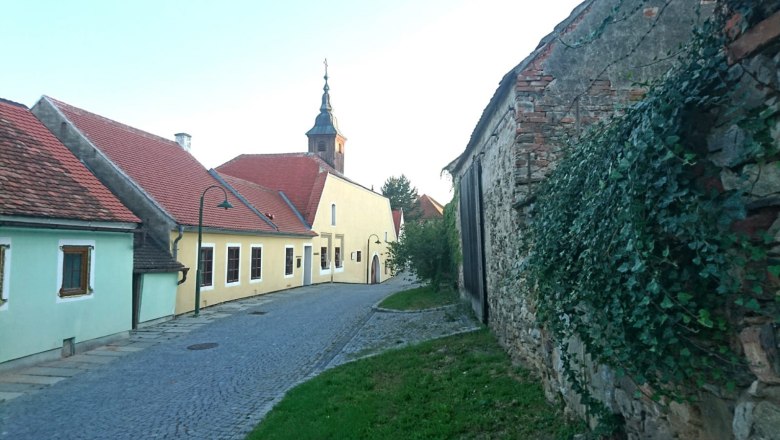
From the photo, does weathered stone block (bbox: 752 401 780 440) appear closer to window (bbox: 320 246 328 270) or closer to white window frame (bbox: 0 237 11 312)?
white window frame (bbox: 0 237 11 312)

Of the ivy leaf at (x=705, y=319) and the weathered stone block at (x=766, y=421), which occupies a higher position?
the ivy leaf at (x=705, y=319)

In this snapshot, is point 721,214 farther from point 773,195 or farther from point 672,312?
point 672,312

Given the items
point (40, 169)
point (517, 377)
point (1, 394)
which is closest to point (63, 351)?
point (1, 394)

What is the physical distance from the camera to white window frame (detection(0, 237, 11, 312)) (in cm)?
843

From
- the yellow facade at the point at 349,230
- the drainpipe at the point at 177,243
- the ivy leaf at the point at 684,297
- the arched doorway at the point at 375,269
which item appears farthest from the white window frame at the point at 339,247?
the ivy leaf at the point at 684,297

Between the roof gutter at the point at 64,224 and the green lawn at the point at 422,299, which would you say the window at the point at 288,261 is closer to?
the green lawn at the point at 422,299

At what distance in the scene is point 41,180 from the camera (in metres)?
10.1

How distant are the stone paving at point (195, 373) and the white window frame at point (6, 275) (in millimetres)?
1273

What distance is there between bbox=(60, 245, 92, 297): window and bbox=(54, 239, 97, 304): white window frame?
3 centimetres

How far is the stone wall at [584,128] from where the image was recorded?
7.17 ft

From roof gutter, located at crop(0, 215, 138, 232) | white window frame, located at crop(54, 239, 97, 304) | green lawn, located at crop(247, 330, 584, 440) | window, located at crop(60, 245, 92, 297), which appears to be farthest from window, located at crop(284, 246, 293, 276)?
green lawn, located at crop(247, 330, 584, 440)

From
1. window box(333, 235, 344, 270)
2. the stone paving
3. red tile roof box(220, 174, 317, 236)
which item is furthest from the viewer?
window box(333, 235, 344, 270)

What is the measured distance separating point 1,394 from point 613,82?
34.2ft

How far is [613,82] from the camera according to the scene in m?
7.02
